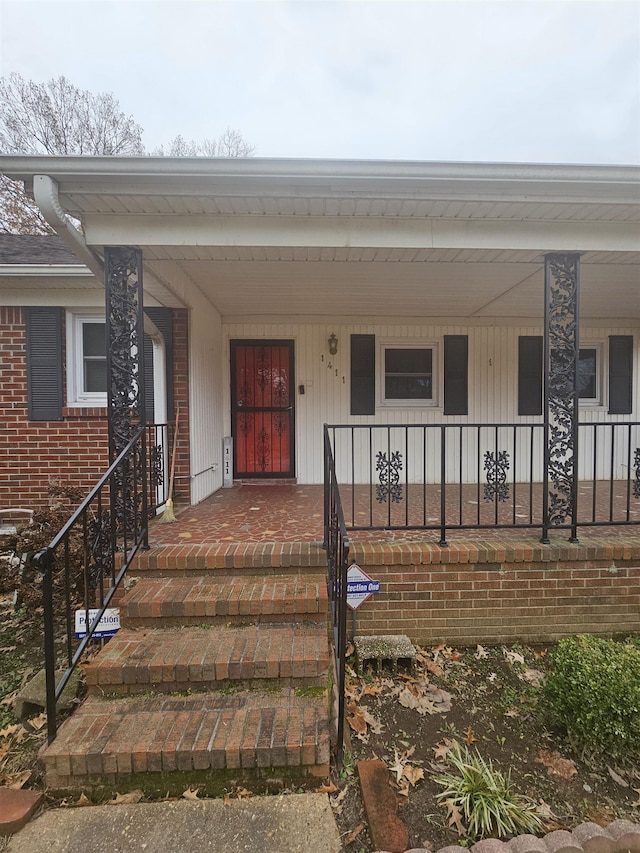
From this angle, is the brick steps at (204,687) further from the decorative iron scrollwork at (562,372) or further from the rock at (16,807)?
the decorative iron scrollwork at (562,372)

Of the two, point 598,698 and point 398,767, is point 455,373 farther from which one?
point 398,767

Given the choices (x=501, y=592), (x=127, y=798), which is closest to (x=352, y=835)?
(x=127, y=798)

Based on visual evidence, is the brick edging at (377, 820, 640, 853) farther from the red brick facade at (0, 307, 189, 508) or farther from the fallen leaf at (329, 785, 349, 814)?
the red brick facade at (0, 307, 189, 508)

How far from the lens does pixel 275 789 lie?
6.12 ft

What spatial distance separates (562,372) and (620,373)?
358 centimetres

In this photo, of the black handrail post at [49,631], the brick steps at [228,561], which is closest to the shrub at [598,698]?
the brick steps at [228,561]

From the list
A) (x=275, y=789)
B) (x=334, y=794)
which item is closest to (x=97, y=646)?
(x=275, y=789)

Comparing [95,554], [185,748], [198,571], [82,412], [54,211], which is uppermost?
[54,211]

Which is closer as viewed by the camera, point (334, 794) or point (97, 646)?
point (334, 794)

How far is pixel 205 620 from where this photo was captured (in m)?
2.52

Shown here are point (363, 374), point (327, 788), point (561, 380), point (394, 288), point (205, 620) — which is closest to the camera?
point (327, 788)

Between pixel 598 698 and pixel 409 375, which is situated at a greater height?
pixel 409 375

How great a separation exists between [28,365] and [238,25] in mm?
8009

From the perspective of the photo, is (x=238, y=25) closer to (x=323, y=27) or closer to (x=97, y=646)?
(x=323, y=27)
